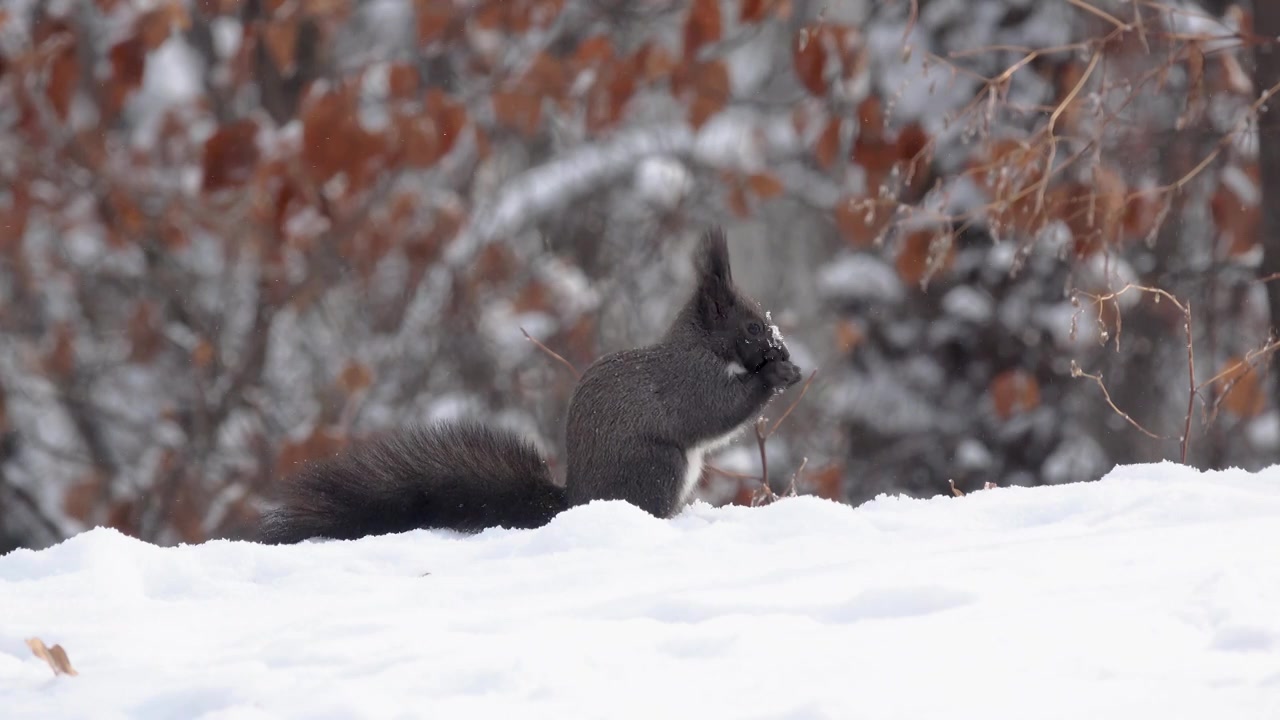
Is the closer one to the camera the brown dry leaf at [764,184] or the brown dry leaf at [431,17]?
the brown dry leaf at [431,17]

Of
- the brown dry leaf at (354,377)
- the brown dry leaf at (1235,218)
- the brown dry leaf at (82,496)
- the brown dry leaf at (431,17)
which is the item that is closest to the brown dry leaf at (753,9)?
the brown dry leaf at (431,17)

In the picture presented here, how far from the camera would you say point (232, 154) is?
6.27m

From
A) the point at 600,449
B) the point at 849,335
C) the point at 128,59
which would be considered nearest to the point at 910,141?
the point at 849,335

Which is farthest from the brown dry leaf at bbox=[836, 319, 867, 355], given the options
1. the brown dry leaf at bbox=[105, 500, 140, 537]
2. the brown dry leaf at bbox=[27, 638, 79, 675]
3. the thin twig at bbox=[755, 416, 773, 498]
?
the brown dry leaf at bbox=[27, 638, 79, 675]

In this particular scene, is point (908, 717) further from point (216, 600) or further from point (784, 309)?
point (784, 309)

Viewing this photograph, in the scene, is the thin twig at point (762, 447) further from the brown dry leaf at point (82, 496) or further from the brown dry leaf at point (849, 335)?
the brown dry leaf at point (82, 496)

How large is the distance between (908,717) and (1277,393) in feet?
12.8

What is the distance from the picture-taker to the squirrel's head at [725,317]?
11.7ft

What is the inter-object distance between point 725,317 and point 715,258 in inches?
5.8

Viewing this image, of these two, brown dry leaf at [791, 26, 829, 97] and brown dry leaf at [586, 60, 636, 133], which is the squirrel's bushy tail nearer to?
brown dry leaf at [791, 26, 829, 97]

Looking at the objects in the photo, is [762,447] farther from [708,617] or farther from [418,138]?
[418,138]

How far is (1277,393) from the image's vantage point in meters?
4.98

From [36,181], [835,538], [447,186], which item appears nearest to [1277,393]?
[835,538]

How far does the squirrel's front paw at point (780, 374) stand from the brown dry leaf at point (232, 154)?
348 cm
